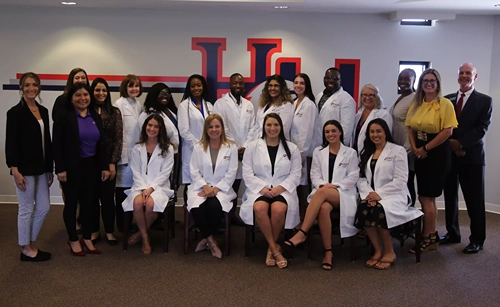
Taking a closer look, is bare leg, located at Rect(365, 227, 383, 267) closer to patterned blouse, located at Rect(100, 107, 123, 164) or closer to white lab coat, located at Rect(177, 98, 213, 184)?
white lab coat, located at Rect(177, 98, 213, 184)

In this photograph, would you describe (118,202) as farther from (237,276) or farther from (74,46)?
(74,46)

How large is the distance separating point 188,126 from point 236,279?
179 cm

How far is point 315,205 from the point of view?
12.2ft

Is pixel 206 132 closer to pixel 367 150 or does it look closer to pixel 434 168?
pixel 367 150

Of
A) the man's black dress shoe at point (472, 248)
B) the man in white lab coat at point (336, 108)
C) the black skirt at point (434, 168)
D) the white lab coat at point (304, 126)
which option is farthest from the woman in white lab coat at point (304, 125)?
the man's black dress shoe at point (472, 248)

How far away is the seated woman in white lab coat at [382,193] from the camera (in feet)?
11.8

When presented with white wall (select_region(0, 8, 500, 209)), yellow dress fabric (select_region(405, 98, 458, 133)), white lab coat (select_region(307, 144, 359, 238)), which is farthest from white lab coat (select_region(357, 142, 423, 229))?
white wall (select_region(0, 8, 500, 209))

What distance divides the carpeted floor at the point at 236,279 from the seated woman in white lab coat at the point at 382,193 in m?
0.23

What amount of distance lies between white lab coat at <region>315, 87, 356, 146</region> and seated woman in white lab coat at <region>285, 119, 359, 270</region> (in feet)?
0.96

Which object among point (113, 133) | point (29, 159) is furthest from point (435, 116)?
point (29, 159)

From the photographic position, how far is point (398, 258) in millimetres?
3883

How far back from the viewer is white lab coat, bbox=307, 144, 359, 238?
12.2ft

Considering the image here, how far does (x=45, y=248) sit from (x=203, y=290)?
1.75 meters

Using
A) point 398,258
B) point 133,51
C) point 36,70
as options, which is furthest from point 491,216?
point 36,70
